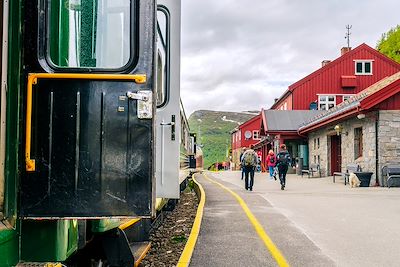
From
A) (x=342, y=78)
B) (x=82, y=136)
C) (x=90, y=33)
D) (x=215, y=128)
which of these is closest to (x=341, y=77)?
(x=342, y=78)

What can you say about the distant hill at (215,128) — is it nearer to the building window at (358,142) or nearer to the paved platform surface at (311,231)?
the building window at (358,142)

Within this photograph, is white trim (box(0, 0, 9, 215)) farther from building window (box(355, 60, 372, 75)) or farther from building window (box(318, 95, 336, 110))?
building window (box(355, 60, 372, 75))

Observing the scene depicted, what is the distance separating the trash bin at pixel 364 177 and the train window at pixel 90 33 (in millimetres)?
14872

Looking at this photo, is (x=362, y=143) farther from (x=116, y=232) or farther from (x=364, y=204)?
(x=116, y=232)

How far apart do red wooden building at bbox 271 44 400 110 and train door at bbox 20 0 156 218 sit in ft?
121

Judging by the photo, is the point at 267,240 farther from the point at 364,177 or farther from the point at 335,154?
the point at 335,154

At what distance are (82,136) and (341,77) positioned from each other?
126 feet

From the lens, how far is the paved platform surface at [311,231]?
5930 mm

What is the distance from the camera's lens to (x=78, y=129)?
2598 mm

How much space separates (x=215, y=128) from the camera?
145375mm

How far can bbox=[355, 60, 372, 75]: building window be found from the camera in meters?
39.0

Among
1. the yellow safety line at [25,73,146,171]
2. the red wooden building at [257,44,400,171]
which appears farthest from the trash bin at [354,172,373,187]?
the red wooden building at [257,44,400,171]

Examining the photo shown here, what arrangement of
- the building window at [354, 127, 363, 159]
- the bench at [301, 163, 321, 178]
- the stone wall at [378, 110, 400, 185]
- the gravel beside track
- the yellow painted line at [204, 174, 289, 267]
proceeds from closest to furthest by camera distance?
the yellow painted line at [204, 174, 289, 267], the gravel beside track, the stone wall at [378, 110, 400, 185], the building window at [354, 127, 363, 159], the bench at [301, 163, 321, 178]

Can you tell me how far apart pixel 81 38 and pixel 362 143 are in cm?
1723
